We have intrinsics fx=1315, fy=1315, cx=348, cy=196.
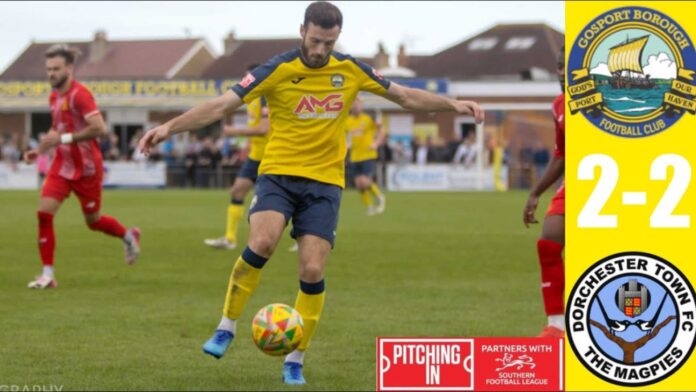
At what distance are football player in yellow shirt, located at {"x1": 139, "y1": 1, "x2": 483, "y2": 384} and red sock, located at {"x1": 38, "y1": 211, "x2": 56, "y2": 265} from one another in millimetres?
5162

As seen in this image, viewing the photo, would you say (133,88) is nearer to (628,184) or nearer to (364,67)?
(364,67)

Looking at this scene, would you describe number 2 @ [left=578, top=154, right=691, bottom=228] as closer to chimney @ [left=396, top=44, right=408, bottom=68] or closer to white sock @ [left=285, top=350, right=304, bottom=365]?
white sock @ [left=285, top=350, right=304, bottom=365]

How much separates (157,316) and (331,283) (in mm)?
3109

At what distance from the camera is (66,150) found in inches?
511

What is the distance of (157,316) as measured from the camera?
1087 centimetres

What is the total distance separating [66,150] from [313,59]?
18.3ft

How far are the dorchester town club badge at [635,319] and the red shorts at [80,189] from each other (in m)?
9.11

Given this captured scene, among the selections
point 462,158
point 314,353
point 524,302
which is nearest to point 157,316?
point 314,353

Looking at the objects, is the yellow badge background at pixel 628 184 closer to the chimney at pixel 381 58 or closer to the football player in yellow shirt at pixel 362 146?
the football player in yellow shirt at pixel 362 146

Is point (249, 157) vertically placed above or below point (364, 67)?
below

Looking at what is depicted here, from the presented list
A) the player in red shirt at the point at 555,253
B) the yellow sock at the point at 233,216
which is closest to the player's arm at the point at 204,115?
the player in red shirt at the point at 555,253

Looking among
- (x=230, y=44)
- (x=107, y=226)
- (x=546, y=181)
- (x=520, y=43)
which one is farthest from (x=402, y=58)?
(x=546, y=181)

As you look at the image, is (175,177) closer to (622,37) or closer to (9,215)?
(9,215)

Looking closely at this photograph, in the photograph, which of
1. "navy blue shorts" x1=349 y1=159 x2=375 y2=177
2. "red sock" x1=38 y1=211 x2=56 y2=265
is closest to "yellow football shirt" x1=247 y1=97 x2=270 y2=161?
"red sock" x1=38 y1=211 x2=56 y2=265
